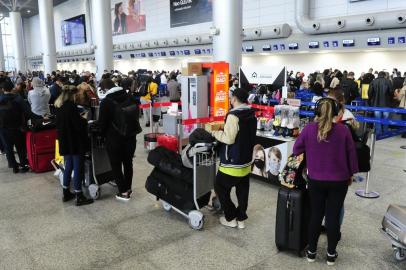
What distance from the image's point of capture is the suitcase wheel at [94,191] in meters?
4.79

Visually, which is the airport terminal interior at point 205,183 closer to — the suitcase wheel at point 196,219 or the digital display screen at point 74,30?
the suitcase wheel at point 196,219

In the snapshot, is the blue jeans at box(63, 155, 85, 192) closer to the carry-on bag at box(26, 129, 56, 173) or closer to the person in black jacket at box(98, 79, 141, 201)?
the person in black jacket at box(98, 79, 141, 201)

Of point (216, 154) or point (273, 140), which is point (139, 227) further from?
point (273, 140)

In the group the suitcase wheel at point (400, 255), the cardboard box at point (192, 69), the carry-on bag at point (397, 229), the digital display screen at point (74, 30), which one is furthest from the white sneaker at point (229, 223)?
the digital display screen at point (74, 30)

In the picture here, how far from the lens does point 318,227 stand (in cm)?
310

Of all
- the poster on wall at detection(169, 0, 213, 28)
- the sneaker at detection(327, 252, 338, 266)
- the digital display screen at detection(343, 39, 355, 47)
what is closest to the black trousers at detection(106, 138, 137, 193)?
the sneaker at detection(327, 252, 338, 266)

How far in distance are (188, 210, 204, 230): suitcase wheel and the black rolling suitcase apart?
0.88 metres

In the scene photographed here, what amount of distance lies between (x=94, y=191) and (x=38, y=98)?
2903 millimetres

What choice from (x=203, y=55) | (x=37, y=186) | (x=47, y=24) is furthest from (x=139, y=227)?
(x=47, y=24)

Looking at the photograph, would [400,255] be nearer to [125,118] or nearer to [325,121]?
[325,121]

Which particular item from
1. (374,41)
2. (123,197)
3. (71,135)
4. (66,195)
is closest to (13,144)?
(66,195)

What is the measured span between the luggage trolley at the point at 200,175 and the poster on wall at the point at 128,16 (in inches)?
902

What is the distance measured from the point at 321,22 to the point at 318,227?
40.9ft

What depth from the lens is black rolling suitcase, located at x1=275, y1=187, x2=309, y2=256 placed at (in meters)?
3.20
